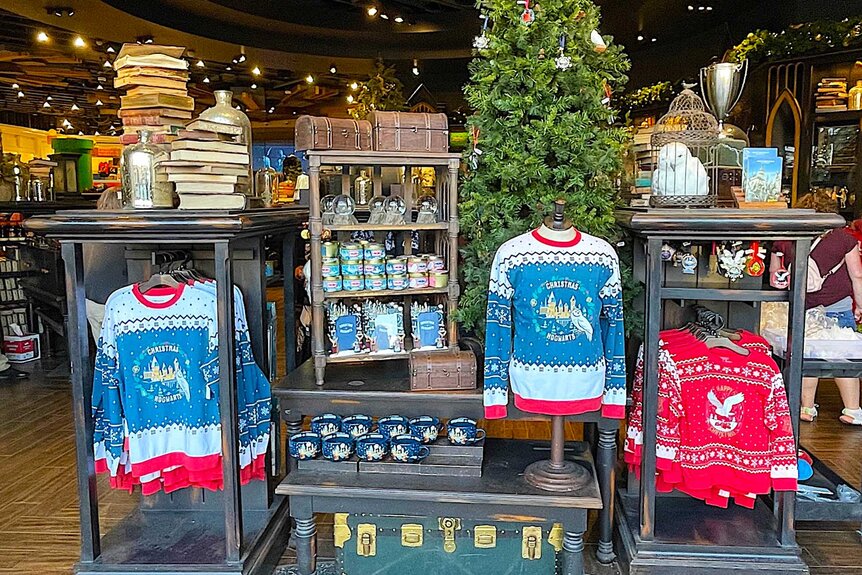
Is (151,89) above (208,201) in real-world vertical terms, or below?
above

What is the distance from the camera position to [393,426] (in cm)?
304

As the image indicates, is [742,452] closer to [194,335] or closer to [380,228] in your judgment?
[380,228]

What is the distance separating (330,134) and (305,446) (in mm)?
1344

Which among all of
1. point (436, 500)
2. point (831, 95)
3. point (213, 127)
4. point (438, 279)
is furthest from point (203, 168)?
point (831, 95)

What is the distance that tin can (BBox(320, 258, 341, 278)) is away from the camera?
316cm

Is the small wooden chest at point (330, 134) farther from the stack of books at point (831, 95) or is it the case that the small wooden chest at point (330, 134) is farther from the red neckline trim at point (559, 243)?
the stack of books at point (831, 95)

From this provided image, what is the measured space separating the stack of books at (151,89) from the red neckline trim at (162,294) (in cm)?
65

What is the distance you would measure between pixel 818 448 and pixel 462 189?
307 cm

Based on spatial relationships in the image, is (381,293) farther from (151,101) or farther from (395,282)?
(151,101)

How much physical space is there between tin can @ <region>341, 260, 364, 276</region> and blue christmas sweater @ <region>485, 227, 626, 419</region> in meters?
0.68

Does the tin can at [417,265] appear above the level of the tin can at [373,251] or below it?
below

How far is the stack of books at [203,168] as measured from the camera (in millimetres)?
2740

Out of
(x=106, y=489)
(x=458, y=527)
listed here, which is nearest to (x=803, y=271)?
(x=458, y=527)

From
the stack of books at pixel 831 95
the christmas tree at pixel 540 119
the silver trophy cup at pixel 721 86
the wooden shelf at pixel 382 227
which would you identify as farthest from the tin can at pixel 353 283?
the stack of books at pixel 831 95
